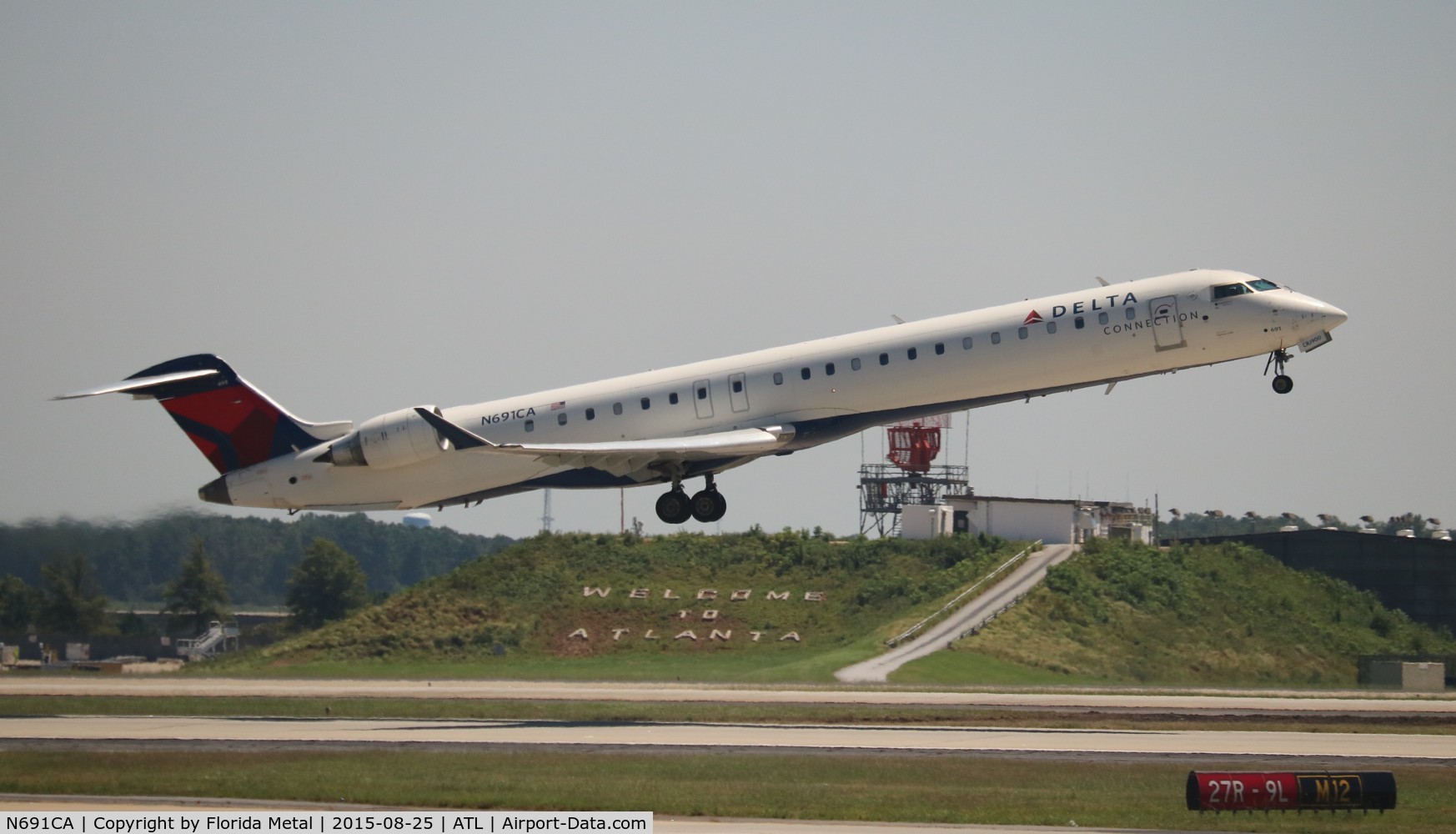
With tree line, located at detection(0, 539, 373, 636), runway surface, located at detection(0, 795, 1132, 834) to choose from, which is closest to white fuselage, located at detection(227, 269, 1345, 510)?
runway surface, located at detection(0, 795, 1132, 834)

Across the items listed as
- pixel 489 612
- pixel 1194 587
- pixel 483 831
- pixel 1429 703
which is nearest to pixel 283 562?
pixel 489 612

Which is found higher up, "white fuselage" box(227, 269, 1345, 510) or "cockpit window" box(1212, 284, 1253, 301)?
"cockpit window" box(1212, 284, 1253, 301)

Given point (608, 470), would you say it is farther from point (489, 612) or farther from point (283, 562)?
point (283, 562)

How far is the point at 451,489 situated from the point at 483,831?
20.4m

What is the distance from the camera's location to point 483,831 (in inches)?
843

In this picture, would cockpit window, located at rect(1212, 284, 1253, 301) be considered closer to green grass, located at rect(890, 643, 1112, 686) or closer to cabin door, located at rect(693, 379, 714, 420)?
cabin door, located at rect(693, 379, 714, 420)

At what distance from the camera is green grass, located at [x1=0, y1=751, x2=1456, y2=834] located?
2309cm

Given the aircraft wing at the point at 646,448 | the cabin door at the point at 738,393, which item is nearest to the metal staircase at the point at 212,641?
→ the aircraft wing at the point at 646,448

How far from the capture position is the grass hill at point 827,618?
180 feet

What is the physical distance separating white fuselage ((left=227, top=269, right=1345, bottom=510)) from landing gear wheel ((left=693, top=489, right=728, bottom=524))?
0.92 meters

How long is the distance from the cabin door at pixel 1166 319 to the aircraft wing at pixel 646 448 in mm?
8833

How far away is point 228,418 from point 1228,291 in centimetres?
2559

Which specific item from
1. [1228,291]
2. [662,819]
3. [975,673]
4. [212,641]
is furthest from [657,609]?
[662,819]

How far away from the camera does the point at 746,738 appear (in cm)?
3244
